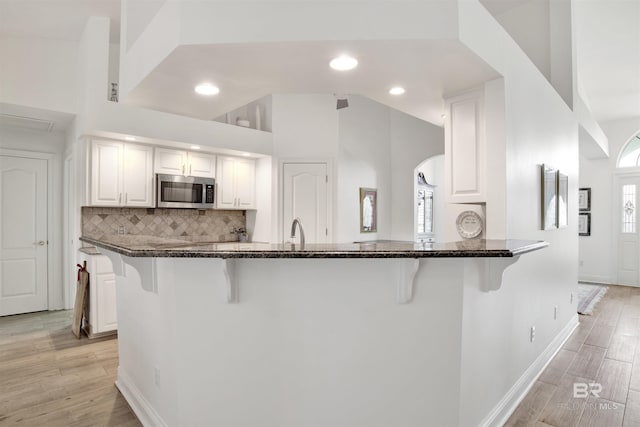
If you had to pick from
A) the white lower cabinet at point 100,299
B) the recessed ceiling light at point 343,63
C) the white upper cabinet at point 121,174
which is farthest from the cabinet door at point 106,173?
the recessed ceiling light at point 343,63

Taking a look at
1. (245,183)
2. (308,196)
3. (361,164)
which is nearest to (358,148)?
(361,164)

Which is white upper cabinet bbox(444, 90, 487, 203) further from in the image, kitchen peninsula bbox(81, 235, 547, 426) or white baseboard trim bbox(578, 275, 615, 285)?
white baseboard trim bbox(578, 275, 615, 285)

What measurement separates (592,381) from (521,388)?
796 mm

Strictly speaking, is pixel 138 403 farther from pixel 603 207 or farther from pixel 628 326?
pixel 603 207

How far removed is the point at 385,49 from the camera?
203 centimetres

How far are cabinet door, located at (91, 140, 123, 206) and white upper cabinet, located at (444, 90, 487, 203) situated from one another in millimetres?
3424

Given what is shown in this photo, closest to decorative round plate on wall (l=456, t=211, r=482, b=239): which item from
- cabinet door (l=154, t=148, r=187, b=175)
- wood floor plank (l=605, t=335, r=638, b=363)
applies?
wood floor plank (l=605, t=335, r=638, b=363)

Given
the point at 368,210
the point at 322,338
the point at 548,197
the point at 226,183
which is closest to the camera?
the point at 322,338

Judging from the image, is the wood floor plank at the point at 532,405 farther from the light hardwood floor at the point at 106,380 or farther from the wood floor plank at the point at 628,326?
the wood floor plank at the point at 628,326

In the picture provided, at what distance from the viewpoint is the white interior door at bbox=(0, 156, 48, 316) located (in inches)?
187

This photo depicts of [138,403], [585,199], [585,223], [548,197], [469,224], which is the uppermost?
[585,199]

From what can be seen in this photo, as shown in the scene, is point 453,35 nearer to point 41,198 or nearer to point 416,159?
point 416,159

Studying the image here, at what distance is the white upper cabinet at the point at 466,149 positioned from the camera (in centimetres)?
277

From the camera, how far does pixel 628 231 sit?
23.7 ft
